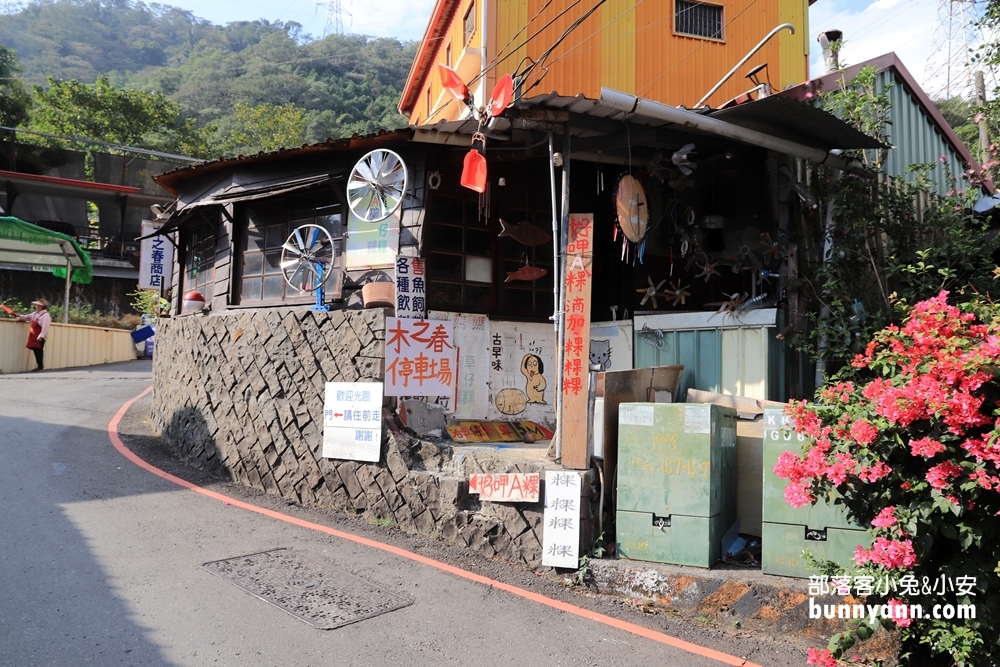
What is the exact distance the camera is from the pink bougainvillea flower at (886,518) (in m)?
3.98

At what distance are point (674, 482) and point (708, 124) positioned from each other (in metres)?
3.86

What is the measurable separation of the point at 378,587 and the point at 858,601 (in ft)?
12.7

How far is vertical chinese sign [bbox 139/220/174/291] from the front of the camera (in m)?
15.5

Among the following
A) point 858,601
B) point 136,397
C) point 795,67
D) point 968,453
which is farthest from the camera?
point 136,397

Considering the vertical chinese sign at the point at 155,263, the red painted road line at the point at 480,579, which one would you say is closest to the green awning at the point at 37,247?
the vertical chinese sign at the point at 155,263

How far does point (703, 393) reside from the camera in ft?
→ 26.7

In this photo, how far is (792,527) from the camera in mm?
5422

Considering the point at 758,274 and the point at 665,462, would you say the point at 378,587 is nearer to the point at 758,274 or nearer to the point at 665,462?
the point at 665,462

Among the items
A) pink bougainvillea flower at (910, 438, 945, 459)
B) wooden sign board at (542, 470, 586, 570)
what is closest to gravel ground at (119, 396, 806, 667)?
wooden sign board at (542, 470, 586, 570)

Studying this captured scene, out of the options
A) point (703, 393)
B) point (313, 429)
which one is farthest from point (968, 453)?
point (313, 429)

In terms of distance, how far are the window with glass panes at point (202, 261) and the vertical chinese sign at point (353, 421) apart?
17.0ft

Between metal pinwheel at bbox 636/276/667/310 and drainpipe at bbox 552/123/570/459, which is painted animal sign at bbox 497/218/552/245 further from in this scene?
A: drainpipe at bbox 552/123/570/459

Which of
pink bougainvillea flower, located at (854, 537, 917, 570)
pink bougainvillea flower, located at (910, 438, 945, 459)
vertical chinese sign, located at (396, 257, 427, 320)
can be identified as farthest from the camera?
vertical chinese sign, located at (396, 257, 427, 320)

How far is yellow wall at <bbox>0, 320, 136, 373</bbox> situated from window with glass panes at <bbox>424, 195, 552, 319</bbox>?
16706 mm
